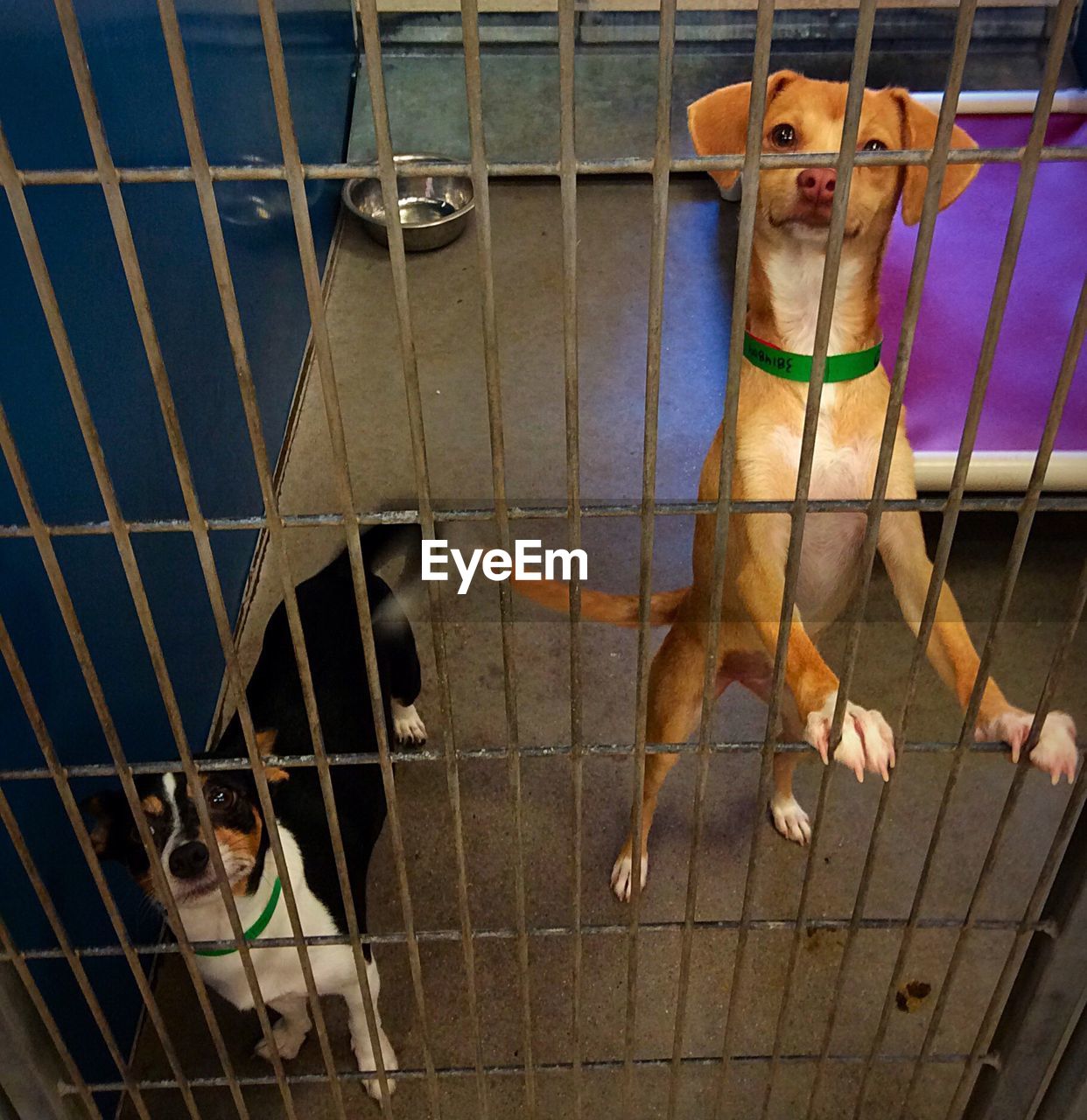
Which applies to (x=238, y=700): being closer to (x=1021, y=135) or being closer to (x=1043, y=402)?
(x=1043, y=402)

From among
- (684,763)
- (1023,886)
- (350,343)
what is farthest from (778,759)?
(350,343)

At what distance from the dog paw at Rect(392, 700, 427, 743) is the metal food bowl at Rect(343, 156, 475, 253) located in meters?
1.63

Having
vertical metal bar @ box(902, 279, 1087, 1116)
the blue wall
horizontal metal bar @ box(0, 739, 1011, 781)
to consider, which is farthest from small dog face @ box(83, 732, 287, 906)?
vertical metal bar @ box(902, 279, 1087, 1116)

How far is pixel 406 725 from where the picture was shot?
214 cm

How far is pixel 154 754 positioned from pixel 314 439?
1.16 meters

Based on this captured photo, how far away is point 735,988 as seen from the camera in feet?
3.86

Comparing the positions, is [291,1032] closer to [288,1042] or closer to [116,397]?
[288,1042]

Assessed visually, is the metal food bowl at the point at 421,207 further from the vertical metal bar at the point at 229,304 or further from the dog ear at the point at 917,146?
the vertical metal bar at the point at 229,304

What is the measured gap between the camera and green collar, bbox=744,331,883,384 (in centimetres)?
155

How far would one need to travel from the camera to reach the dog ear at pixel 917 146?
4.86ft

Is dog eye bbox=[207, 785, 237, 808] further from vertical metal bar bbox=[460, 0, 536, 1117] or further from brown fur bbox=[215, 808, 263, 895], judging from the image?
vertical metal bar bbox=[460, 0, 536, 1117]

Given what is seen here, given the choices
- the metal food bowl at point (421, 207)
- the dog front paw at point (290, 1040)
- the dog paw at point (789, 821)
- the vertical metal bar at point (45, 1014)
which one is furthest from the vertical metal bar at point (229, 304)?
the metal food bowl at point (421, 207)

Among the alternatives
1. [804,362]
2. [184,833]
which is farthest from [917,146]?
[184,833]

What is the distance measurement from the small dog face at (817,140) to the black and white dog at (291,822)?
80 cm
